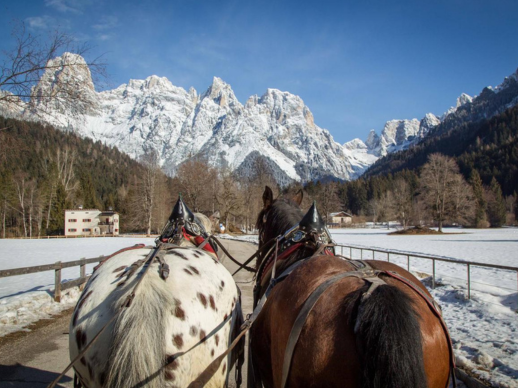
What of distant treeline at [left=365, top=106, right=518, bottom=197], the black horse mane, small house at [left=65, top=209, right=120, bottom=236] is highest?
distant treeline at [left=365, top=106, right=518, bottom=197]

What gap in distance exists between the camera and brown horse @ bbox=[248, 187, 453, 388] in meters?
1.51

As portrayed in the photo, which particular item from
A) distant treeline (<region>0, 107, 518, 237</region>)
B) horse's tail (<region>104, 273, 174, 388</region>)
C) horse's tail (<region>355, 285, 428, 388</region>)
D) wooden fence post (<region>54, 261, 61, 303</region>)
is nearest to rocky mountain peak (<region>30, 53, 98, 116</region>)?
distant treeline (<region>0, 107, 518, 237</region>)

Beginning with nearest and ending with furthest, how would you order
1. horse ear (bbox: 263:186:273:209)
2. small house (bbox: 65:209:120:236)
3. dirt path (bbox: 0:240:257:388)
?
dirt path (bbox: 0:240:257:388) < horse ear (bbox: 263:186:273:209) < small house (bbox: 65:209:120:236)

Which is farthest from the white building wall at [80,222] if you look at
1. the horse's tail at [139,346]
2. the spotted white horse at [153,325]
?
the horse's tail at [139,346]

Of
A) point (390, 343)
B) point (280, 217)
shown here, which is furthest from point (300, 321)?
point (280, 217)

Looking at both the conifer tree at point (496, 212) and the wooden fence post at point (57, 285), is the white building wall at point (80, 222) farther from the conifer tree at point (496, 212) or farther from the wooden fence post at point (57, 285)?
the conifer tree at point (496, 212)

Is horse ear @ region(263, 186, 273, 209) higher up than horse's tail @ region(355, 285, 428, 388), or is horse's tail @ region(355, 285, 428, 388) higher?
horse ear @ region(263, 186, 273, 209)

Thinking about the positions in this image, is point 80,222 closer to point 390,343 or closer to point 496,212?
point 390,343

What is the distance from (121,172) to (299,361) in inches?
4538

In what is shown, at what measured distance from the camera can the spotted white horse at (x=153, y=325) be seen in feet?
6.19

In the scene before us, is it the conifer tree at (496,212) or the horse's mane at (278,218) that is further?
the conifer tree at (496,212)

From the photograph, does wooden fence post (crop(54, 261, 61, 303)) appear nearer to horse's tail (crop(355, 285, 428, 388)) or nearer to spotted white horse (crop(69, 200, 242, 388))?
spotted white horse (crop(69, 200, 242, 388))

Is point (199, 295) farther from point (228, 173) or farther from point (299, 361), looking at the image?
point (228, 173)

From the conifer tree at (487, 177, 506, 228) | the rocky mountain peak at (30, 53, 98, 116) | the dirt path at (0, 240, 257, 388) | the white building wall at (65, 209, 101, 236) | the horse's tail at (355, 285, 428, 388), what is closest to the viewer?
the horse's tail at (355, 285, 428, 388)
